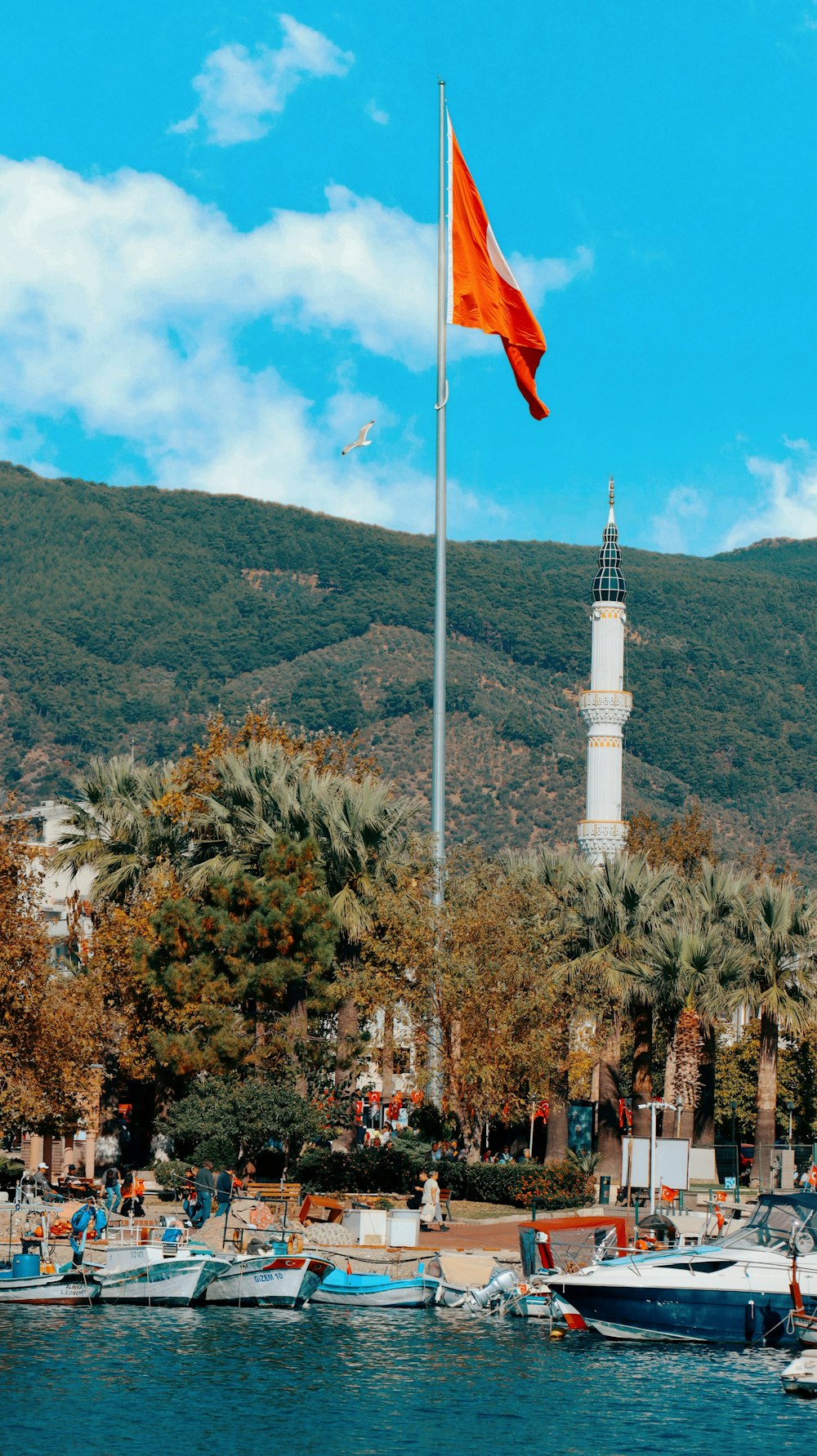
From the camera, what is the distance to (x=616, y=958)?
47.7m

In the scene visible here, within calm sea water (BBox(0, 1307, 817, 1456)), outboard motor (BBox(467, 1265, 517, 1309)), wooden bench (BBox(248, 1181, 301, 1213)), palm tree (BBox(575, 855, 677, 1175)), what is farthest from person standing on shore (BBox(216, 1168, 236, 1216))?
palm tree (BBox(575, 855, 677, 1175))

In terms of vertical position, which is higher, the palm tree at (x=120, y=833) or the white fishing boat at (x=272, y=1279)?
the palm tree at (x=120, y=833)

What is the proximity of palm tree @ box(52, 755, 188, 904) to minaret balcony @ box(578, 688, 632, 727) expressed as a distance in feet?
136

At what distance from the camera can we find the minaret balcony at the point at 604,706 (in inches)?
3504

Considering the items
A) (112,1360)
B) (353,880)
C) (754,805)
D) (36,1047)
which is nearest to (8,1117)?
(36,1047)

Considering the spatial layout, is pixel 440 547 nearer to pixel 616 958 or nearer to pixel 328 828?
pixel 328 828

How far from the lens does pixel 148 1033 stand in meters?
45.9

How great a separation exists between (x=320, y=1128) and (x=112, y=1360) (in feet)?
51.2

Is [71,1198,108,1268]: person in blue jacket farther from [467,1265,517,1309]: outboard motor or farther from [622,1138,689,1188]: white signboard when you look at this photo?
[622,1138,689,1188]: white signboard

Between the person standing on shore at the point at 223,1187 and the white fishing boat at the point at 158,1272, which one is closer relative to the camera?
the white fishing boat at the point at 158,1272

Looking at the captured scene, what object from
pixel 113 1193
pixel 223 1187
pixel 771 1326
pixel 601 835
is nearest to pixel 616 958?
pixel 223 1187

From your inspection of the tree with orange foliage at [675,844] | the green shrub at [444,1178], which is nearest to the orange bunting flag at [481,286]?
the green shrub at [444,1178]

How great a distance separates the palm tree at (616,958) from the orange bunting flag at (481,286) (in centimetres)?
1264

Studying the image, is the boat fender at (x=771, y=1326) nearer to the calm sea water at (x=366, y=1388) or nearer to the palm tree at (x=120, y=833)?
the calm sea water at (x=366, y=1388)
